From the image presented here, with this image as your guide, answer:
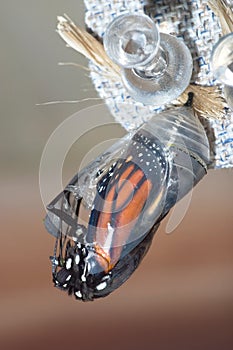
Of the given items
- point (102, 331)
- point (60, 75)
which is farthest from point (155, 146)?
point (60, 75)

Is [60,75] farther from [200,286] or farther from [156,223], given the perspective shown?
[156,223]

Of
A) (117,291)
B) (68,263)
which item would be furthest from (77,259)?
(117,291)

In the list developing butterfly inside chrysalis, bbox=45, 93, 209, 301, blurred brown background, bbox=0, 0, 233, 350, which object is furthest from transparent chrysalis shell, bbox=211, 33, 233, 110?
blurred brown background, bbox=0, 0, 233, 350

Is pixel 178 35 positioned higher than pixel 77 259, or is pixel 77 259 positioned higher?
pixel 178 35

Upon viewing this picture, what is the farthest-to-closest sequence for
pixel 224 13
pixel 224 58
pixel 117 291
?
pixel 117 291 < pixel 224 13 < pixel 224 58

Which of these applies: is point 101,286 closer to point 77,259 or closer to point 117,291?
point 77,259

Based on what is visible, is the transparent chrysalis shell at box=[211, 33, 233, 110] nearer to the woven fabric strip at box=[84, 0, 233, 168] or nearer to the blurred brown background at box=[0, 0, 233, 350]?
the woven fabric strip at box=[84, 0, 233, 168]
